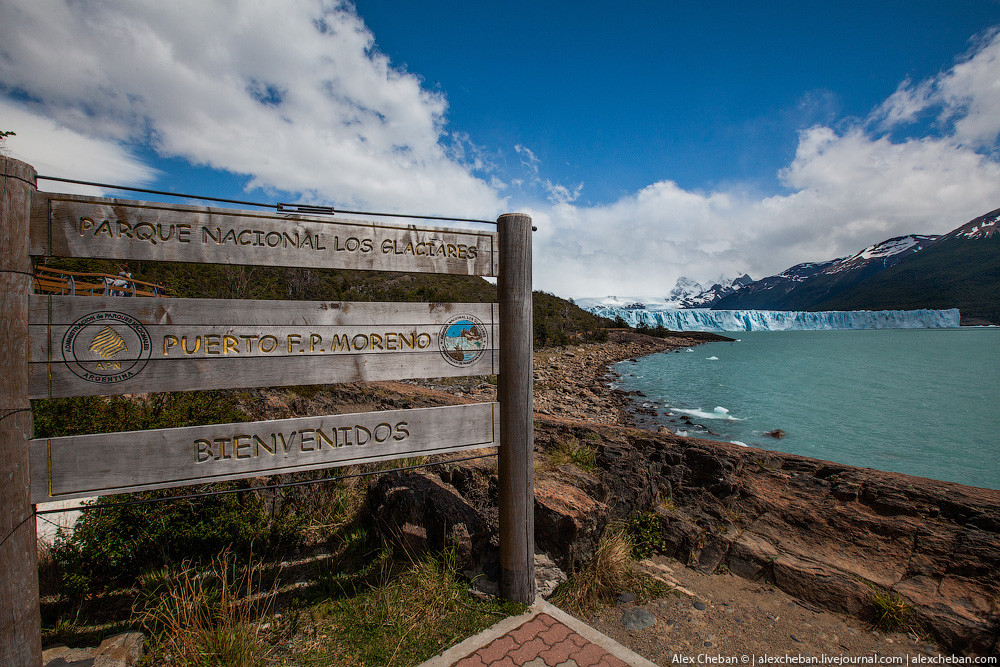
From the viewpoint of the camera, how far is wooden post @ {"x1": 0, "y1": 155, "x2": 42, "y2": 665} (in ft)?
7.50

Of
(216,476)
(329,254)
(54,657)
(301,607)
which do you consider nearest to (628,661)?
(301,607)

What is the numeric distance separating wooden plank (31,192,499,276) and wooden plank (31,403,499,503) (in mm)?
1079

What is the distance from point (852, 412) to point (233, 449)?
27.9 m

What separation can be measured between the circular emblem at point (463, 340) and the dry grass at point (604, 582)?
217cm

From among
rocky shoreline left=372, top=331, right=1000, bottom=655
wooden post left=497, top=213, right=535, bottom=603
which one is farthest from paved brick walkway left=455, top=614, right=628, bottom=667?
rocky shoreline left=372, top=331, right=1000, bottom=655

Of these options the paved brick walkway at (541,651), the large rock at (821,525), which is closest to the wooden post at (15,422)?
the paved brick walkway at (541,651)

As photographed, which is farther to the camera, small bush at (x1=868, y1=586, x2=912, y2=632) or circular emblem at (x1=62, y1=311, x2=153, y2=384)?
small bush at (x1=868, y1=586, x2=912, y2=632)

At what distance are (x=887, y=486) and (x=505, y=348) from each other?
4.29 meters

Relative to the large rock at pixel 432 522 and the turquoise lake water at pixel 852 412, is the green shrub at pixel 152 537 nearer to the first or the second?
the large rock at pixel 432 522

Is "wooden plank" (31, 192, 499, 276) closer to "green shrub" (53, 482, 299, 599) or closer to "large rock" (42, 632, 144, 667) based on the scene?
"green shrub" (53, 482, 299, 599)

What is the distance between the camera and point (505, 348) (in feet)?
11.2

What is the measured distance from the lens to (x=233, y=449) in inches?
108

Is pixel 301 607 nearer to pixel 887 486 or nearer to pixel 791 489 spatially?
pixel 791 489

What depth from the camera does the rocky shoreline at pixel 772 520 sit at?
3.54 metres
